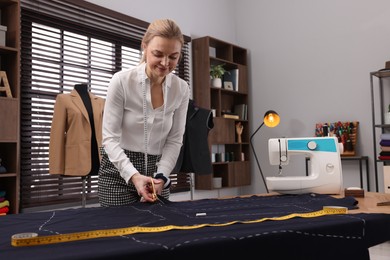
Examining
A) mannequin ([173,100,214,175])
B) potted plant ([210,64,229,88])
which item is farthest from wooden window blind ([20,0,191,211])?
potted plant ([210,64,229,88])

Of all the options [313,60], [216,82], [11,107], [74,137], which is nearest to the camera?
[11,107]

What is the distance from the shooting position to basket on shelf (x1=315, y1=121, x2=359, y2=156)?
14.1 ft

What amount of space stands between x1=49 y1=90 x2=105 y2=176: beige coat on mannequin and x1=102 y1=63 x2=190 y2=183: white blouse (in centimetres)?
133

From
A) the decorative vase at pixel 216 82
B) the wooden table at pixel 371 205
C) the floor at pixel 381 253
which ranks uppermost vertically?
the decorative vase at pixel 216 82

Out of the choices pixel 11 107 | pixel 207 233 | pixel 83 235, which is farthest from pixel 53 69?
pixel 207 233

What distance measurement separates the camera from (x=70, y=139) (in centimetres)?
289

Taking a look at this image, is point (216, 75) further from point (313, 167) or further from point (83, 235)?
point (83, 235)

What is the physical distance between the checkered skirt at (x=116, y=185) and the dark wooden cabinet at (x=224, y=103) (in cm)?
289

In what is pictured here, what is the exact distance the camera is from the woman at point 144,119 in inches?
59.3

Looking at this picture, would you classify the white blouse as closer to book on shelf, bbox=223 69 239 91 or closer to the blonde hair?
the blonde hair

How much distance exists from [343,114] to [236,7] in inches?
85.9

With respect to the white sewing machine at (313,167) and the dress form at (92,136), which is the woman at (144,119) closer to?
the white sewing machine at (313,167)

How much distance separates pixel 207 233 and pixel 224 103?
14.0 feet

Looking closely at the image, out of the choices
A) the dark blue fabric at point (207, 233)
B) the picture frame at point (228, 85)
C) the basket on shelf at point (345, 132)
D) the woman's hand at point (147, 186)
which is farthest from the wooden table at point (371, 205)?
the picture frame at point (228, 85)
